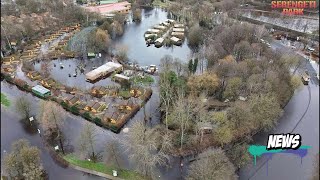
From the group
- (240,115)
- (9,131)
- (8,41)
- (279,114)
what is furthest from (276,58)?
(8,41)

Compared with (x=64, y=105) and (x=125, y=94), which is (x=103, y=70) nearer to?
(x=125, y=94)

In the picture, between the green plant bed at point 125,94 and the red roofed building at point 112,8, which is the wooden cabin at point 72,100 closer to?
→ the green plant bed at point 125,94

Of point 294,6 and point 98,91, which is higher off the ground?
point 294,6

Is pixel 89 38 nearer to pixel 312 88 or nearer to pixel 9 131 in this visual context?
pixel 9 131

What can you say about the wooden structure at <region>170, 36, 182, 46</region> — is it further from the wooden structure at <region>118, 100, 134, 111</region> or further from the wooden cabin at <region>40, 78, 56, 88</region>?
the wooden cabin at <region>40, 78, 56, 88</region>

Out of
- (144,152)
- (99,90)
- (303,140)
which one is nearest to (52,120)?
(99,90)

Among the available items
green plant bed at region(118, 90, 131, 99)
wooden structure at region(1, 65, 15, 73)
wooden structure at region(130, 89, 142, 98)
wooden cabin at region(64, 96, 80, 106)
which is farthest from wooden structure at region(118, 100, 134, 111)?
wooden structure at region(1, 65, 15, 73)
